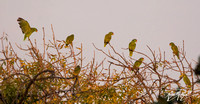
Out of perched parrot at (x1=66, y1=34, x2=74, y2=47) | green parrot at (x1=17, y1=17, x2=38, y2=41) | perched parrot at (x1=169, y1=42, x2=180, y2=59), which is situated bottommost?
perched parrot at (x1=169, y1=42, x2=180, y2=59)

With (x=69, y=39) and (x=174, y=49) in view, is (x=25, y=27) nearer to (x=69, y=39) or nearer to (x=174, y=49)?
(x=69, y=39)

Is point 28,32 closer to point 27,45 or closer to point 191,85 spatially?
point 27,45

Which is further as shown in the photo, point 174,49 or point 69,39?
point 69,39

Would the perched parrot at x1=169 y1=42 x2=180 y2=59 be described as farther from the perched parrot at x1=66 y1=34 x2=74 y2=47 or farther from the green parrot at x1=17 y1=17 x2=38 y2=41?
the green parrot at x1=17 y1=17 x2=38 y2=41

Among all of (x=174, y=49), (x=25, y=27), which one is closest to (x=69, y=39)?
(x=25, y=27)

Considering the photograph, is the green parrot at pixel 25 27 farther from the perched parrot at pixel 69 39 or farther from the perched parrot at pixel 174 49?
the perched parrot at pixel 174 49

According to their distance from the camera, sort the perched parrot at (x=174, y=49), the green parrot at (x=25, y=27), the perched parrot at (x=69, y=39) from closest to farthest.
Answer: the perched parrot at (x=174, y=49) → the green parrot at (x=25, y=27) → the perched parrot at (x=69, y=39)

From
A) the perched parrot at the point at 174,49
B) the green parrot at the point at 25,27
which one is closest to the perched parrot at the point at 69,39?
the green parrot at the point at 25,27

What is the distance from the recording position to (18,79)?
282 centimetres

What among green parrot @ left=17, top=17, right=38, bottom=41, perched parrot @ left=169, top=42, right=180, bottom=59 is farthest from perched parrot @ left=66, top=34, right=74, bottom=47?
perched parrot @ left=169, top=42, right=180, bottom=59

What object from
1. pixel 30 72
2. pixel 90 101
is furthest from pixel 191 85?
pixel 30 72

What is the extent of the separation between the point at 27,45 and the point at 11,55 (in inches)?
13.7

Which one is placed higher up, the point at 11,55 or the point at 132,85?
the point at 11,55

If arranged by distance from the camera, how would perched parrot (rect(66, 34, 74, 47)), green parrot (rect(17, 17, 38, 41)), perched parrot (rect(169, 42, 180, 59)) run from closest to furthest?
perched parrot (rect(169, 42, 180, 59)) → green parrot (rect(17, 17, 38, 41)) → perched parrot (rect(66, 34, 74, 47))
